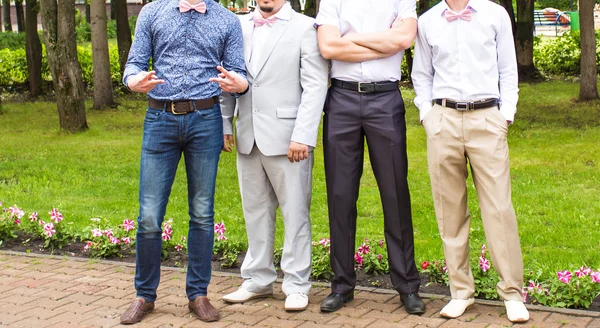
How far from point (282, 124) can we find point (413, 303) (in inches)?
55.4

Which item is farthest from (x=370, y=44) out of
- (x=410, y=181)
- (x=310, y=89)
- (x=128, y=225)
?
(x=410, y=181)

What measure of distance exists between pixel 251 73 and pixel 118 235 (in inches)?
104

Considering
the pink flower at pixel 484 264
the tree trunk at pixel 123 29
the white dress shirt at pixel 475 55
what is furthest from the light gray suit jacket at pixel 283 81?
the tree trunk at pixel 123 29

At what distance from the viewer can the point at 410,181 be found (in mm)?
10625

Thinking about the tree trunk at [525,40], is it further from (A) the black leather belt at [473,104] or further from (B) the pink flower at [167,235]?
(A) the black leather belt at [473,104]

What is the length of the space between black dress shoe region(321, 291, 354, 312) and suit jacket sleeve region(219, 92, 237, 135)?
1276mm

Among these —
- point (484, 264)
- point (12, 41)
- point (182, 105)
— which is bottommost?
point (484, 264)

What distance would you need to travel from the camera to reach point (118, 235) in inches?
303

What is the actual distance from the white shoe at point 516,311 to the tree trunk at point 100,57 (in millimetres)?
15314

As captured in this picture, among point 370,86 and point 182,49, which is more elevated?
point 182,49

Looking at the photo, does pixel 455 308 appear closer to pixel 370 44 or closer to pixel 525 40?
pixel 370 44

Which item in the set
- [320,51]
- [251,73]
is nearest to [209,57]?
[251,73]

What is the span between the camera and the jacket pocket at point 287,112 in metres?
5.68

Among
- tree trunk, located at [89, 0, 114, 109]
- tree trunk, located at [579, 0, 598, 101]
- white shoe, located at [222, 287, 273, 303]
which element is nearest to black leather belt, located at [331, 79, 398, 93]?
white shoe, located at [222, 287, 273, 303]
